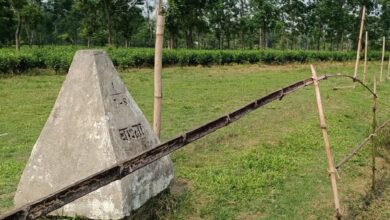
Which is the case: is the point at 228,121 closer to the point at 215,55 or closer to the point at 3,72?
the point at 3,72

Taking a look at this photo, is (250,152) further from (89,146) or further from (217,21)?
(217,21)

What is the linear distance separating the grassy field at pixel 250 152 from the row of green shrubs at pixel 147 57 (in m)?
3.05

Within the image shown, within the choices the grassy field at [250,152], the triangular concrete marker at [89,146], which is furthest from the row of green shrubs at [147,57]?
the triangular concrete marker at [89,146]

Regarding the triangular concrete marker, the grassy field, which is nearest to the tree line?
the grassy field

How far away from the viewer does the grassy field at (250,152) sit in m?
5.23

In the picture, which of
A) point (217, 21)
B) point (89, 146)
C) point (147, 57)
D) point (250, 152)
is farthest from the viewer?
point (217, 21)

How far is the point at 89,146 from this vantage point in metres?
4.44

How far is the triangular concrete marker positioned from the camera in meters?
4.37

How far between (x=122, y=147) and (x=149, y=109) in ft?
22.4

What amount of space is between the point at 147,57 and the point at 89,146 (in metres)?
18.7

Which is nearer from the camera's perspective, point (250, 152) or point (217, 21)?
point (250, 152)

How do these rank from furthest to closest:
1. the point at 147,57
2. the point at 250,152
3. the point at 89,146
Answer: the point at 147,57 < the point at 250,152 < the point at 89,146

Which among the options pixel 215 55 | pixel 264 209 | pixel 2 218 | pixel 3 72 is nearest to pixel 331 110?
pixel 264 209

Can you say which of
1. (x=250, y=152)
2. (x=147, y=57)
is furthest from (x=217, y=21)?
(x=250, y=152)
